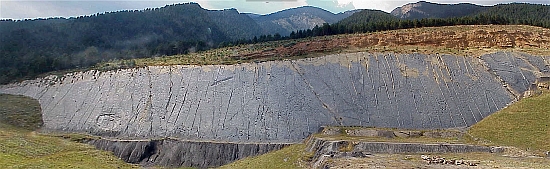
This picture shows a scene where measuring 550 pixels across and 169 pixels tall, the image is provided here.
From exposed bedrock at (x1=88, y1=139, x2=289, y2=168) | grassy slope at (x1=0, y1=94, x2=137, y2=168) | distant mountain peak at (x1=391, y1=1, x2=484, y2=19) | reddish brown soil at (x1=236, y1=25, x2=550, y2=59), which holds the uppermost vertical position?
distant mountain peak at (x1=391, y1=1, x2=484, y2=19)

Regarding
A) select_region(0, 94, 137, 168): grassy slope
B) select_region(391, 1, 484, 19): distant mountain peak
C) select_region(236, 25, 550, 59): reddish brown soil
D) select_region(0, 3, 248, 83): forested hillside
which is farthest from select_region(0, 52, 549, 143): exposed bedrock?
select_region(391, 1, 484, 19): distant mountain peak

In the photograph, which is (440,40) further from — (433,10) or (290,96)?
(433,10)

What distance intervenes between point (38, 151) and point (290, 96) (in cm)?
1904

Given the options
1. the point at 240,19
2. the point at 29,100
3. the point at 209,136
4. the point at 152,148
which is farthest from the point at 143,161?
the point at 240,19

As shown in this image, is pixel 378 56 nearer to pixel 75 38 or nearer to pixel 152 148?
pixel 152 148

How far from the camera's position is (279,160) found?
105ft

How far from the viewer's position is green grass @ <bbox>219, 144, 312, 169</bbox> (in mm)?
30500

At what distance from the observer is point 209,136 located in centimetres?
3794

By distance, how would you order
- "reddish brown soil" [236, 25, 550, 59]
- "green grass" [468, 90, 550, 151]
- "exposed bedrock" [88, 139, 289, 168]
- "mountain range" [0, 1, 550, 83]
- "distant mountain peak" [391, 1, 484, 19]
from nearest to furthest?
"green grass" [468, 90, 550, 151] → "exposed bedrock" [88, 139, 289, 168] → "reddish brown soil" [236, 25, 550, 59] → "mountain range" [0, 1, 550, 83] → "distant mountain peak" [391, 1, 484, 19]

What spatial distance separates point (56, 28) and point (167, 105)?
2734 inches

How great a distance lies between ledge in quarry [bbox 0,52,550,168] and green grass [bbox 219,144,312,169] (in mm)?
2622

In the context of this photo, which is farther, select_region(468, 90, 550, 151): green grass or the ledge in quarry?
the ledge in quarry

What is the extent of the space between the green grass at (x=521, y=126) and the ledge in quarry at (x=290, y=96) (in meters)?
2.35

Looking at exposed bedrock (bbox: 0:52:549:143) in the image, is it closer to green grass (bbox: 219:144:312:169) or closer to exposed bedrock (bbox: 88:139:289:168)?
exposed bedrock (bbox: 88:139:289:168)
